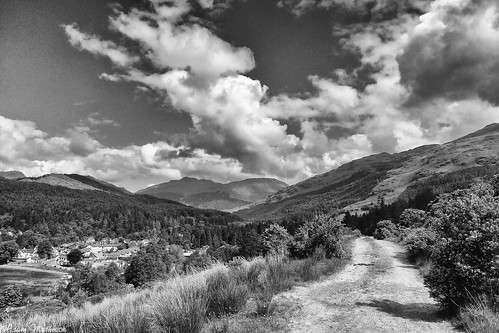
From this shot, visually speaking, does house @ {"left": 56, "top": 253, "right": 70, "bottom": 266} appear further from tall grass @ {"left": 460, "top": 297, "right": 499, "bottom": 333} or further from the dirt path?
tall grass @ {"left": 460, "top": 297, "right": 499, "bottom": 333}

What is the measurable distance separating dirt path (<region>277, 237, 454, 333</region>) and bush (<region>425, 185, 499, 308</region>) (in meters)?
1.00

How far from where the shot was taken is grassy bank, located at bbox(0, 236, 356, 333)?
7348mm

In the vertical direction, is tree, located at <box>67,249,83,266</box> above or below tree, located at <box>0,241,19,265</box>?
below

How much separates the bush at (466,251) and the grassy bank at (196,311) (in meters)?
5.18

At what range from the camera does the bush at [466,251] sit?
8.51 metres

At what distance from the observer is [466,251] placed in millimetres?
8984

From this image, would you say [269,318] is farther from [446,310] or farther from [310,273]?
[310,273]

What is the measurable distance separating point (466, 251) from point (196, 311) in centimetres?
778

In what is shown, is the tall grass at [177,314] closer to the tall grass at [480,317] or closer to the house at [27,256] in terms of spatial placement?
the tall grass at [480,317]

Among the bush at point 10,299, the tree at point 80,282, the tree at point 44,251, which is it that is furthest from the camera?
the tree at point 44,251

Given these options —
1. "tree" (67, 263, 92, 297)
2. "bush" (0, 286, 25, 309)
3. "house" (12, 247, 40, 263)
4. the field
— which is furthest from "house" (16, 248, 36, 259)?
"bush" (0, 286, 25, 309)

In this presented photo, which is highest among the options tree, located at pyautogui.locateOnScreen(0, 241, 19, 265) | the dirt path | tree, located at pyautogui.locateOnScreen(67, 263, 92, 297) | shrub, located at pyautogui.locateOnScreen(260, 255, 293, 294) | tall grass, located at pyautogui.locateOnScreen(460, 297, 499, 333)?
tree, located at pyautogui.locateOnScreen(0, 241, 19, 265)

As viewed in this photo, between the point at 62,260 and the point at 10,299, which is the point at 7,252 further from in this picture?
the point at 10,299

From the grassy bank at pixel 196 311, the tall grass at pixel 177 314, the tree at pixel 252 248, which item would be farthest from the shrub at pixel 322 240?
the tall grass at pixel 177 314
